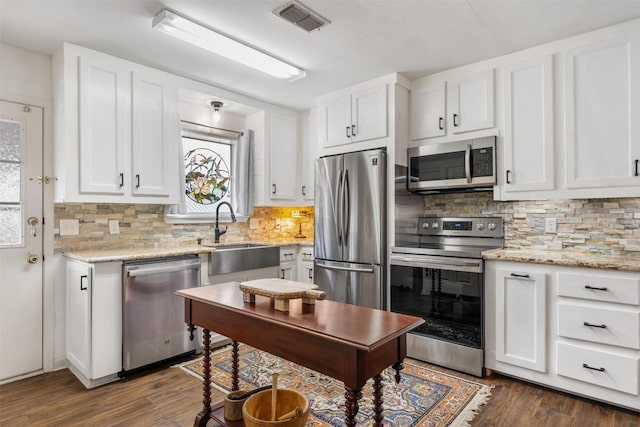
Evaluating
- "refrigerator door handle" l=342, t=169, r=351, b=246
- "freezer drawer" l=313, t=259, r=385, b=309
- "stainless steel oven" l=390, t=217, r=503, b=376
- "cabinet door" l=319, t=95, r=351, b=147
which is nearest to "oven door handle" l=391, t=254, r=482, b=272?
"stainless steel oven" l=390, t=217, r=503, b=376

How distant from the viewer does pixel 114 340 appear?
268 cm

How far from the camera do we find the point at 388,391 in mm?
2500

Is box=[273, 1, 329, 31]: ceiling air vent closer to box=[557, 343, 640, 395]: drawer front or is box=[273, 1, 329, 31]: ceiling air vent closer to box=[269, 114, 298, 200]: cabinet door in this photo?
box=[269, 114, 298, 200]: cabinet door

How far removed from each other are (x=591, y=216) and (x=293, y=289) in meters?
2.48

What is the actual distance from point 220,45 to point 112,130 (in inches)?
43.2

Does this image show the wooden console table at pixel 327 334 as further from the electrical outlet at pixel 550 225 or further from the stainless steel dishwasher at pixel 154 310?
A: the electrical outlet at pixel 550 225

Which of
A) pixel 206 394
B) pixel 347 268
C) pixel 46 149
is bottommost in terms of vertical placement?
pixel 206 394

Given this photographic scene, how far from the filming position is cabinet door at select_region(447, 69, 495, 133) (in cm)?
301

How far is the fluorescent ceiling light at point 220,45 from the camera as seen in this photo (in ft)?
7.54

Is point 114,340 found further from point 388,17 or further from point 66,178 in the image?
point 388,17

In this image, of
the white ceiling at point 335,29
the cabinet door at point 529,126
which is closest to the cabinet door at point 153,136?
the white ceiling at point 335,29

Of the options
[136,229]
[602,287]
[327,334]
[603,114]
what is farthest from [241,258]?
[603,114]

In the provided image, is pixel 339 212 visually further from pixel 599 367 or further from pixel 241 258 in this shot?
pixel 599 367

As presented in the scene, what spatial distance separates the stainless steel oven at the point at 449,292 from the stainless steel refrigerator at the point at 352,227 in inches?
7.9
